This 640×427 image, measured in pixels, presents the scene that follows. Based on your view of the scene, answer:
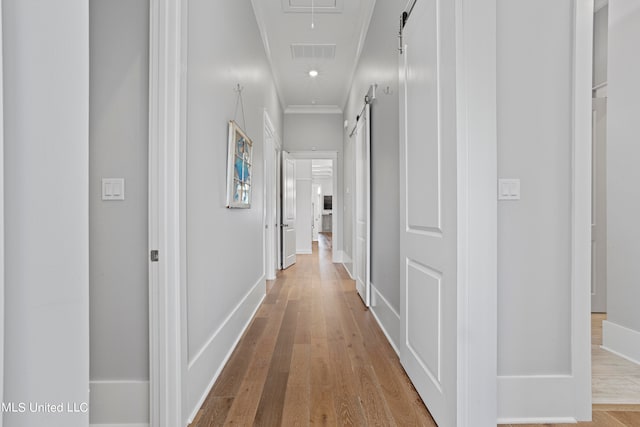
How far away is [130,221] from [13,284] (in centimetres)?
116

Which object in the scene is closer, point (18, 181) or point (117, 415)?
point (18, 181)

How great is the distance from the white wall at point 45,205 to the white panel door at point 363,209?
121 inches

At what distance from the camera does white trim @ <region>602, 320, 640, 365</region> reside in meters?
2.34

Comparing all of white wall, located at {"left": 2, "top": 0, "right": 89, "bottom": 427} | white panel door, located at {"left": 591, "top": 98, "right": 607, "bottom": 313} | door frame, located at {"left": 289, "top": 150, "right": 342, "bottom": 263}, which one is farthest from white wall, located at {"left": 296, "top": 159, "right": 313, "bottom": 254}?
white wall, located at {"left": 2, "top": 0, "right": 89, "bottom": 427}

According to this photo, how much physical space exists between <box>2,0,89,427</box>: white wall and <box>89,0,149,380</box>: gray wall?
40.4 inches

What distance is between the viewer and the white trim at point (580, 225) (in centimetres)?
166

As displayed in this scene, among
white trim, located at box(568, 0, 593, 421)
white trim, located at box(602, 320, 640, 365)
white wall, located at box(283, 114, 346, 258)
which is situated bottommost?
white trim, located at box(602, 320, 640, 365)

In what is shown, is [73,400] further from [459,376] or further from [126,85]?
[126,85]

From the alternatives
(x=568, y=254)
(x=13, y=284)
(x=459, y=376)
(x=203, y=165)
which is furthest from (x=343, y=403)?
(x=13, y=284)

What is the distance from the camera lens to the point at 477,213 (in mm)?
1435

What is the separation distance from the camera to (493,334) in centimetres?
144

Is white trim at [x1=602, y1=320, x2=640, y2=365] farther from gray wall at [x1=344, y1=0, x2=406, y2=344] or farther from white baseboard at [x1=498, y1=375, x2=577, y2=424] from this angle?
gray wall at [x1=344, y1=0, x2=406, y2=344]

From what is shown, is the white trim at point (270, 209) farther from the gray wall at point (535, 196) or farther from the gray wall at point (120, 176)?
the gray wall at point (535, 196)

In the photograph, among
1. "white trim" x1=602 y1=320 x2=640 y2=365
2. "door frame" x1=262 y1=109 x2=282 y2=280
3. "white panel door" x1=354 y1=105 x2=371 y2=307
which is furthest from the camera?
"door frame" x1=262 y1=109 x2=282 y2=280
